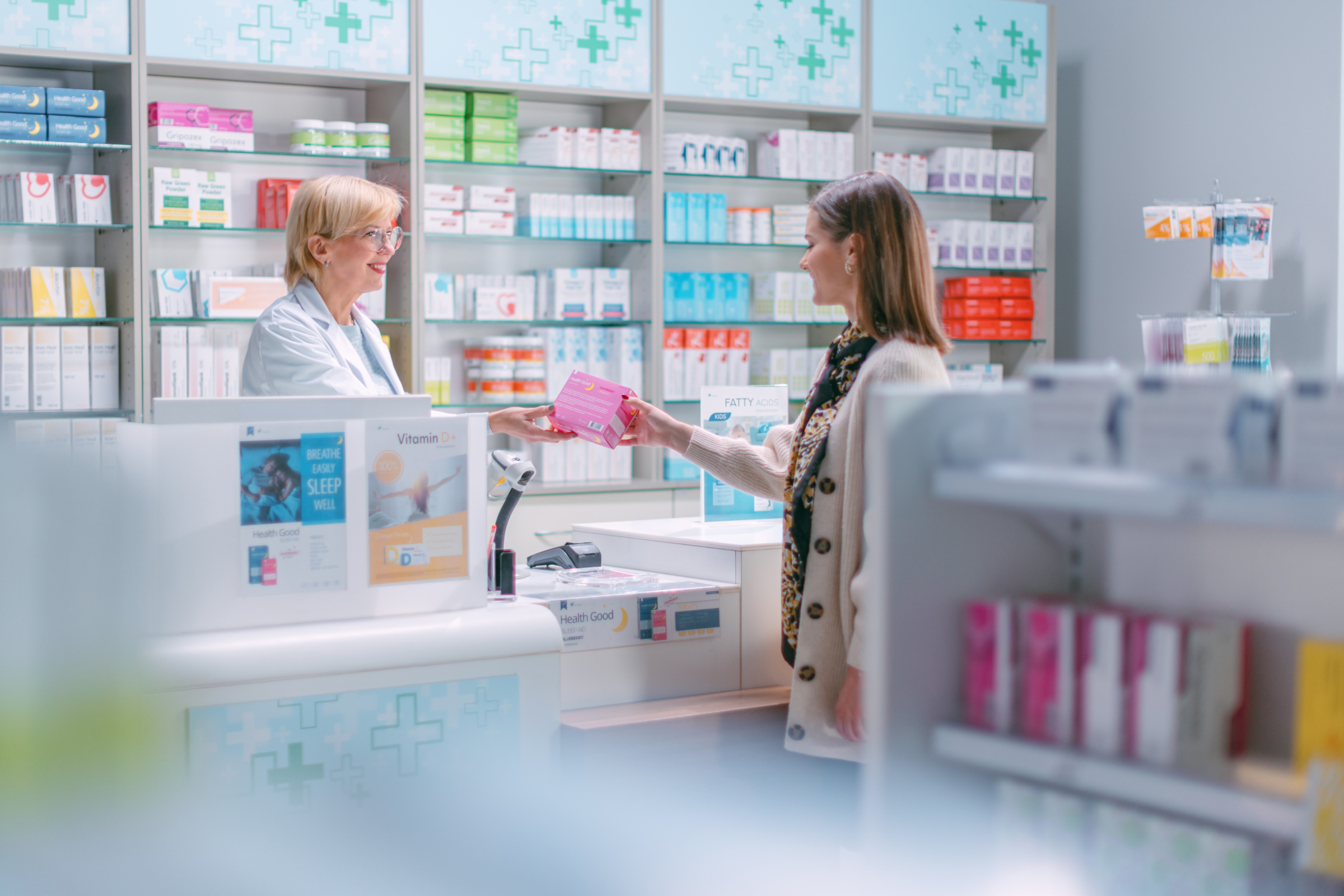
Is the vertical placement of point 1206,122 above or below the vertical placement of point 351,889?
above

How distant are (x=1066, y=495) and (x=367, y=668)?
1.23 meters

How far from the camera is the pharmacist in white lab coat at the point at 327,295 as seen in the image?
2750 mm

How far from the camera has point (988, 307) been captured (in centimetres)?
570

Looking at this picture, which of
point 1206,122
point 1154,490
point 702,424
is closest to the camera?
point 1154,490

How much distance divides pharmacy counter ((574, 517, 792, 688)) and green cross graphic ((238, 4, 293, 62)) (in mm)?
2531

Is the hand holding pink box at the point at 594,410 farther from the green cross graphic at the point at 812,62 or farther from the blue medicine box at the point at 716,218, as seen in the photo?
the green cross graphic at the point at 812,62

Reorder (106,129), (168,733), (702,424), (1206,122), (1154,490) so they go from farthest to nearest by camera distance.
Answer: (1206,122) → (106,129) → (702,424) → (168,733) → (1154,490)

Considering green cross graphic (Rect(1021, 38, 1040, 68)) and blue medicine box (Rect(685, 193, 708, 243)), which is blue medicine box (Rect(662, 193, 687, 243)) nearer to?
blue medicine box (Rect(685, 193, 708, 243))

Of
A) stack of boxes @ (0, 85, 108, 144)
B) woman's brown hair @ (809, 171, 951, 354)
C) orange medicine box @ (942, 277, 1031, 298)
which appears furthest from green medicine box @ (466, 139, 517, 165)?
woman's brown hair @ (809, 171, 951, 354)

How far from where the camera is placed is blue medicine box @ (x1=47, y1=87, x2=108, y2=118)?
4.18 m

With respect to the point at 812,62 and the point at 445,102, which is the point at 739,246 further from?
the point at 445,102

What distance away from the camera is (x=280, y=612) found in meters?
2.06

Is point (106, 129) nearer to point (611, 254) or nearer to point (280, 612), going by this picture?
point (611, 254)

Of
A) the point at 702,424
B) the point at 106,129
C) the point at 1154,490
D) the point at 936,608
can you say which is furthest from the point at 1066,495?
the point at 106,129
